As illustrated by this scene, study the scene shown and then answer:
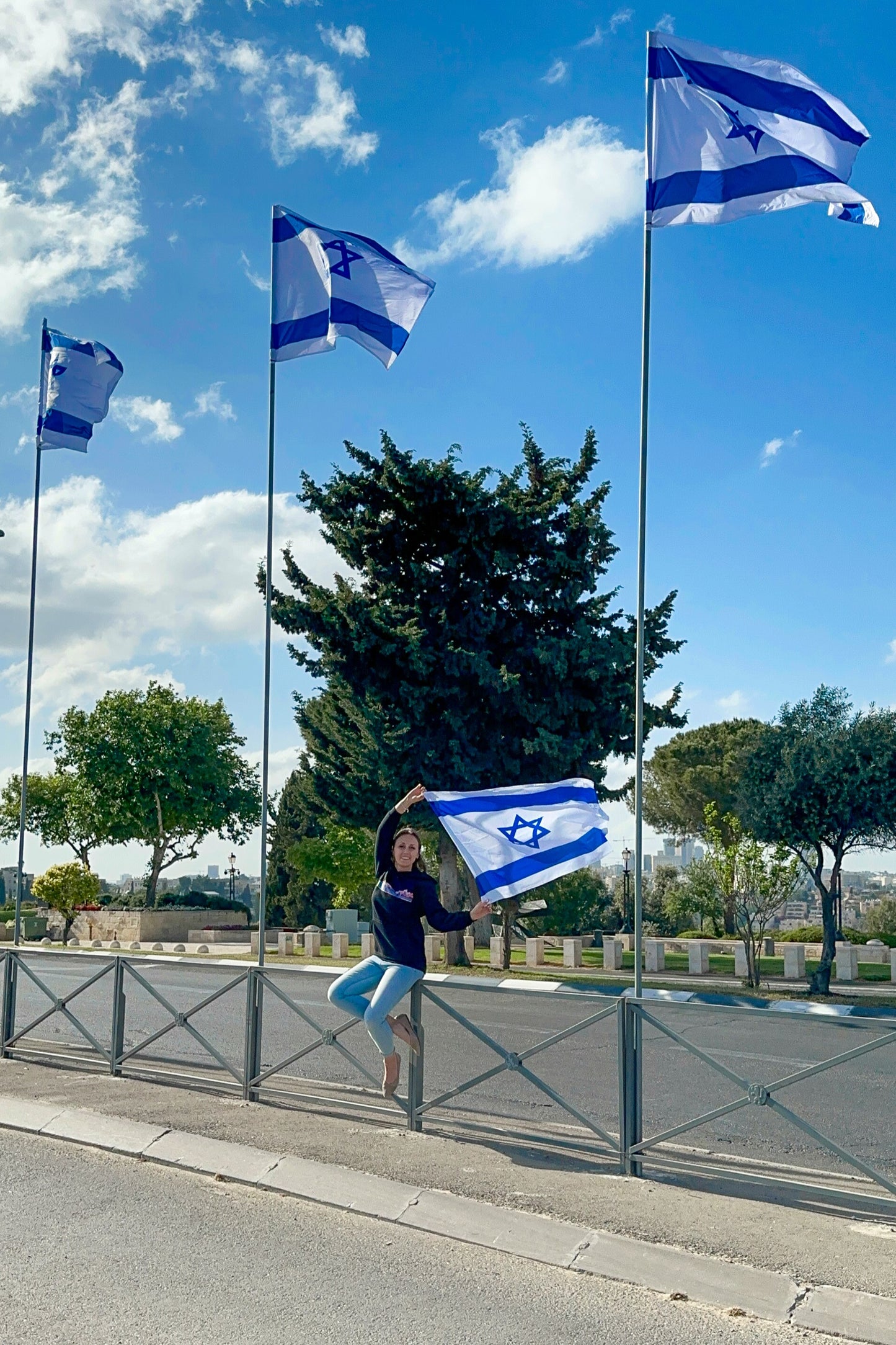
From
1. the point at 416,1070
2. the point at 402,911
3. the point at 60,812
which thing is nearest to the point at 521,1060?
the point at 416,1070

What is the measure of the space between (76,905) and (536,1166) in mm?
43373

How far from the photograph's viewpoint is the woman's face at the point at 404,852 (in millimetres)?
8039

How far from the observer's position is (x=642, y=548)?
8.23 metres

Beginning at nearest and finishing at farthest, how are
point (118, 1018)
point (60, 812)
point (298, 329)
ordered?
point (118, 1018)
point (298, 329)
point (60, 812)

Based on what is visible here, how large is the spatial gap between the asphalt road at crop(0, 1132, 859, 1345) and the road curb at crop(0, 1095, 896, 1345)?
0.11 metres

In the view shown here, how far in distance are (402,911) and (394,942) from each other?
228mm

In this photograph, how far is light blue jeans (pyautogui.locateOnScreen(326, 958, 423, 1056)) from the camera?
793cm

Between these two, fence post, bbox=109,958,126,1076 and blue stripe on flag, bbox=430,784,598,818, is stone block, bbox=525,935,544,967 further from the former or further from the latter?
blue stripe on flag, bbox=430,784,598,818

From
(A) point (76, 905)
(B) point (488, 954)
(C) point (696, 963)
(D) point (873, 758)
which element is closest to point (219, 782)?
(A) point (76, 905)

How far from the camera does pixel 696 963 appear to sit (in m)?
31.0

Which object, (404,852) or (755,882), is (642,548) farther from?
(755,882)

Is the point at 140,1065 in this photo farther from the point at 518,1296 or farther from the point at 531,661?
the point at 531,661

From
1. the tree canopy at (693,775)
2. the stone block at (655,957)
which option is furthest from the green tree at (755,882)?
the tree canopy at (693,775)

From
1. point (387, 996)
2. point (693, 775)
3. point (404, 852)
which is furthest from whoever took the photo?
point (693, 775)
